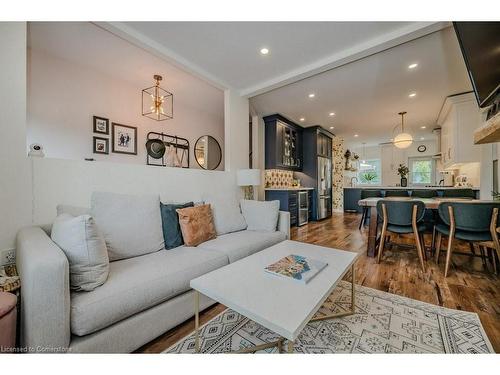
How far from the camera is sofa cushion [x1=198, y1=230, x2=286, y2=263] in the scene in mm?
1936

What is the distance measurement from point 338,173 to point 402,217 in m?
5.41

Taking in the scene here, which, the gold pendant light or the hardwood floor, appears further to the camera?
the gold pendant light

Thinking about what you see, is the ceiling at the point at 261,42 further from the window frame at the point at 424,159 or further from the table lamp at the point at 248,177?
the window frame at the point at 424,159

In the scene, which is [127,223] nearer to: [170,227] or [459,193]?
[170,227]

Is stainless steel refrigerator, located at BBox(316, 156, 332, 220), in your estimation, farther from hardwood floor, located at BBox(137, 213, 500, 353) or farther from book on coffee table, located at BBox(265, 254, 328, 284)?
book on coffee table, located at BBox(265, 254, 328, 284)

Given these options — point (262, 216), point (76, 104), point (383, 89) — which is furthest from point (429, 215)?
point (76, 104)

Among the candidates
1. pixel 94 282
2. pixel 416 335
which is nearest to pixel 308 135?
pixel 416 335

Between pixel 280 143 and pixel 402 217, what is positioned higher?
pixel 280 143

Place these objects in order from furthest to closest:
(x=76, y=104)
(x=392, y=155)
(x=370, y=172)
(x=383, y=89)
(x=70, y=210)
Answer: (x=370, y=172), (x=392, y=155), (x=383, y=89), (x=76, y=104), (x=70, y=210)

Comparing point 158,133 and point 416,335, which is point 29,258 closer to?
point 416,335

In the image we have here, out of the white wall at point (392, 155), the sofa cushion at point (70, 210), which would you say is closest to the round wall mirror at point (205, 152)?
the sofa cushion at point (70, 210)

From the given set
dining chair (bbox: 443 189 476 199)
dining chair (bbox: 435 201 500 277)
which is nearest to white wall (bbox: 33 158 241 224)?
dining chair (bbox: 435 201 500 277)

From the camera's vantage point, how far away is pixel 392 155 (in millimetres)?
8641

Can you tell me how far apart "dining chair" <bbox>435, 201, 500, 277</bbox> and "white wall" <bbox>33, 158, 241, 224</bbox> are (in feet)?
9.32
